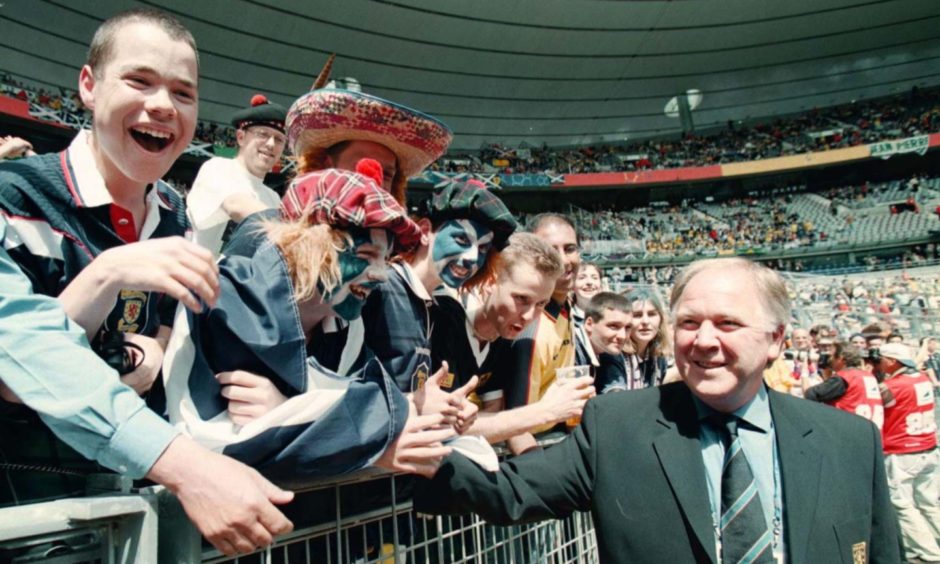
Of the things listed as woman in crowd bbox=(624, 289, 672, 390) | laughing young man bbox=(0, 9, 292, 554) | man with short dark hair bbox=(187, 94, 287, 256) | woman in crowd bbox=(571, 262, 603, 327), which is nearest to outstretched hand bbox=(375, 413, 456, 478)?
laughing young man bbox=(0, 9, 292, 554)

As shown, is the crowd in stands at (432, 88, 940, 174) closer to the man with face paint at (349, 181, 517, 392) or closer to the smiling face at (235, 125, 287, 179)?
the smiling face at (235, 125, 287, 179)

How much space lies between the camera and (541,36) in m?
21.9

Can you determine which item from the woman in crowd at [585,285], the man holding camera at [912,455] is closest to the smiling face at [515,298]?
the woman in crowd at [585,285]

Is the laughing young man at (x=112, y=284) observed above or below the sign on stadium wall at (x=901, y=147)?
below

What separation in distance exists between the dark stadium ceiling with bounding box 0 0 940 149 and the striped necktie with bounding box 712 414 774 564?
1990 centimetres

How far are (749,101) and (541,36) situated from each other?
12230 mm

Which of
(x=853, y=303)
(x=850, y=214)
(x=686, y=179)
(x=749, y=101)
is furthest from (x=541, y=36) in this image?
(x=850, y=214)

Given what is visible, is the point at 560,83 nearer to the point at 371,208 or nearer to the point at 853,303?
the point at 853,303

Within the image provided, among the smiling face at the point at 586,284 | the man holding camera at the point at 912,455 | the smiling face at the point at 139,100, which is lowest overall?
the man holding camera at the point at 912,455

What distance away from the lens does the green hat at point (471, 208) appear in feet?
6.72

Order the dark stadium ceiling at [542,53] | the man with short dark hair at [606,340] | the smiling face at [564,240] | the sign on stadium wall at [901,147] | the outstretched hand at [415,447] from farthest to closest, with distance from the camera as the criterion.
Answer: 1. the sign on stadium wall at [901,147]
2. the dark stadium ceiling at [542,53]
3. the man with short dark hair at [606,340]
4. the smiling face at [564,240]
5. the outstretched hand at [415,447]

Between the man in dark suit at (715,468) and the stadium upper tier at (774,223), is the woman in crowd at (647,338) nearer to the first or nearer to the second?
the man in dark suit at (715,468)

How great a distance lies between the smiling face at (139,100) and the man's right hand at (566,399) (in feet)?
4.23

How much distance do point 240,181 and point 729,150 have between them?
1178 inches
